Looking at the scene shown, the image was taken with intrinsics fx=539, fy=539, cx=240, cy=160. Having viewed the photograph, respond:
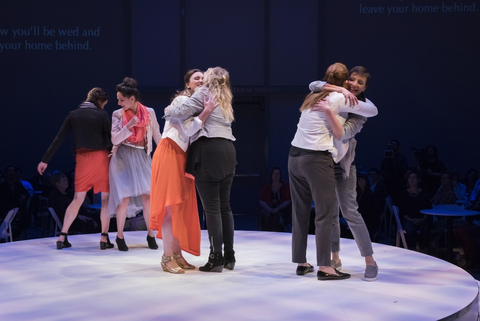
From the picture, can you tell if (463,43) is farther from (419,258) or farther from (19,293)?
(19,293)

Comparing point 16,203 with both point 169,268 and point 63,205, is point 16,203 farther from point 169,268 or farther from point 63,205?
point 169,268

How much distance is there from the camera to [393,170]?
23.2 ft

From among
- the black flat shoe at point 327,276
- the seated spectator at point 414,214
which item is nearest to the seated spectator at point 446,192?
the seated spectator at point 414,214

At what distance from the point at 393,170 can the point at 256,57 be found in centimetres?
313

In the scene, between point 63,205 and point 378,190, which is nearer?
point 63,205

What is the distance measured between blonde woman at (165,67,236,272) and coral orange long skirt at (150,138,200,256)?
10 cm

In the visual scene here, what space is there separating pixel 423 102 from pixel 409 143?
0.70 metres

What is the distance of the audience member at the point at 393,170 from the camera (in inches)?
276

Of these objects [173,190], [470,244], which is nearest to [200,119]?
[173,190]

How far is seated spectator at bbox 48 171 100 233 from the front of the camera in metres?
5.91

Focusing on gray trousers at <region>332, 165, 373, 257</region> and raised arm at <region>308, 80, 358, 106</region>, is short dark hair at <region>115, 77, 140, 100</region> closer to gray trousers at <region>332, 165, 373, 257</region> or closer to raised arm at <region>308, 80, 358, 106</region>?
raised arm at <region>308, 80, 358, 106</region>

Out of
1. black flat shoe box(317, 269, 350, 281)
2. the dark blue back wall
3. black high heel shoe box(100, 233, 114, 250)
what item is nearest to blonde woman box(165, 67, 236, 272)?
black flat shoe box(317, 269, 350, 281)

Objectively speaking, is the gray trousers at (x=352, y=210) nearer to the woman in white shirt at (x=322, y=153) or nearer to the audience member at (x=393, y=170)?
the woman in white shirt at (x=322, y=153)

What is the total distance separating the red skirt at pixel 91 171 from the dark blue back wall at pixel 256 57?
15.7ft
